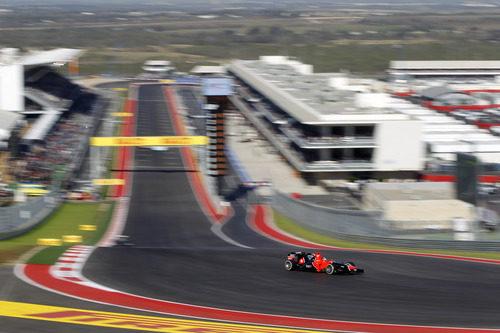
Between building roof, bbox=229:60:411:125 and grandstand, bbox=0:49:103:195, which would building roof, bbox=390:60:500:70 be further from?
grandstand, bbox=0:49:103:195

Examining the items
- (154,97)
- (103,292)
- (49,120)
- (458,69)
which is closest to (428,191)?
(103,292)

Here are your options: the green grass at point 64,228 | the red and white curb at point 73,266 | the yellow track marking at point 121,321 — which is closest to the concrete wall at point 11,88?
the green grass at point 64,228

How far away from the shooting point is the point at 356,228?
1563 inches

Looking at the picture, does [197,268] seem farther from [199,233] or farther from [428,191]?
[428,191]

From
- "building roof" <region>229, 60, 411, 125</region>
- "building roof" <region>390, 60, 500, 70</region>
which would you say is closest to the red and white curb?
"building roof" <region>229, 60, 411, 125</region>

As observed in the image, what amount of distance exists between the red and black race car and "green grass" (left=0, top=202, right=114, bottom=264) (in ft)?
28.4

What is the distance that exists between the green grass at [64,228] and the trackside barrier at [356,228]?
37.0ft

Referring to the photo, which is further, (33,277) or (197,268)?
(197,268)

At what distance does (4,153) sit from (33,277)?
37133mm

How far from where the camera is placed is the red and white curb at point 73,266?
2523 centimetres

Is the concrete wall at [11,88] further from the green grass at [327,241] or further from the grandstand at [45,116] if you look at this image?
the green grass at [327,241]

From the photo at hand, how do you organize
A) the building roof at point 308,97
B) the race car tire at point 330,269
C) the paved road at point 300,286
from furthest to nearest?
1. the building roof at point 308,97
2. the race car tire at point 330,269
3. the paved road at point 300,286

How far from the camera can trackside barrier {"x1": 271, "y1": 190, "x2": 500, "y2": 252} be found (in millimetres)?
34812

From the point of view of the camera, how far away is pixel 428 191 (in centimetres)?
4988
